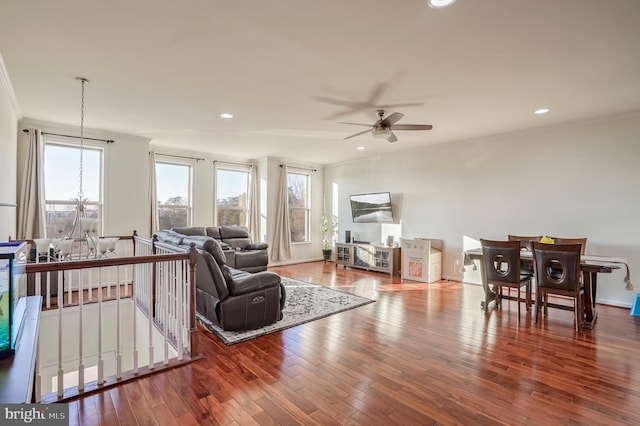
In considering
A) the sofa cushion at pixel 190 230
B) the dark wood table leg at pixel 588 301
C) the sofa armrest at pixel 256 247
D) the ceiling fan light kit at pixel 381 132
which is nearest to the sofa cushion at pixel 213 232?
the sofa cushion at pixel 190 230

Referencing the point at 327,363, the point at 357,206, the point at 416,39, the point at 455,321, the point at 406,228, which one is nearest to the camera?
the point at 416,39

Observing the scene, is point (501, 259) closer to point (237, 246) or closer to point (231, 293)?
point (231, 293)

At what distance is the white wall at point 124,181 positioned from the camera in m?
5.43

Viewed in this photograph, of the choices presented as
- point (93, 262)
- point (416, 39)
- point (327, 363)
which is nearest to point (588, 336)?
point (327, 363)

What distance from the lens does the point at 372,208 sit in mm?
7441

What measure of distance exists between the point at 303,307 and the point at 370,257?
3.11m

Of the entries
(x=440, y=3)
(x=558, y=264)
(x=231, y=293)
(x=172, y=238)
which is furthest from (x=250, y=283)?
(x=558, y=264)

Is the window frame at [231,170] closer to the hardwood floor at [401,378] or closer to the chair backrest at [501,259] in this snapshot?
the hardwood floor at [401,378]

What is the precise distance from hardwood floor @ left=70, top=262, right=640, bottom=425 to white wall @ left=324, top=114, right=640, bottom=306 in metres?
1.42

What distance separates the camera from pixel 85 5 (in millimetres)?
2133

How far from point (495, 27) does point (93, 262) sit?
354cm

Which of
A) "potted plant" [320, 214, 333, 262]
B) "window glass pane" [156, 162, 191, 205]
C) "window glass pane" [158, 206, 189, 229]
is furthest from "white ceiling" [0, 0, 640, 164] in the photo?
"potted plant" [320, 214, 333, 262]

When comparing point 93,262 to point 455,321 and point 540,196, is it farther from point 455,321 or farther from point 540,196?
point 540,196

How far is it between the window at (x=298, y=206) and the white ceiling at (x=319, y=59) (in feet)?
11.9
